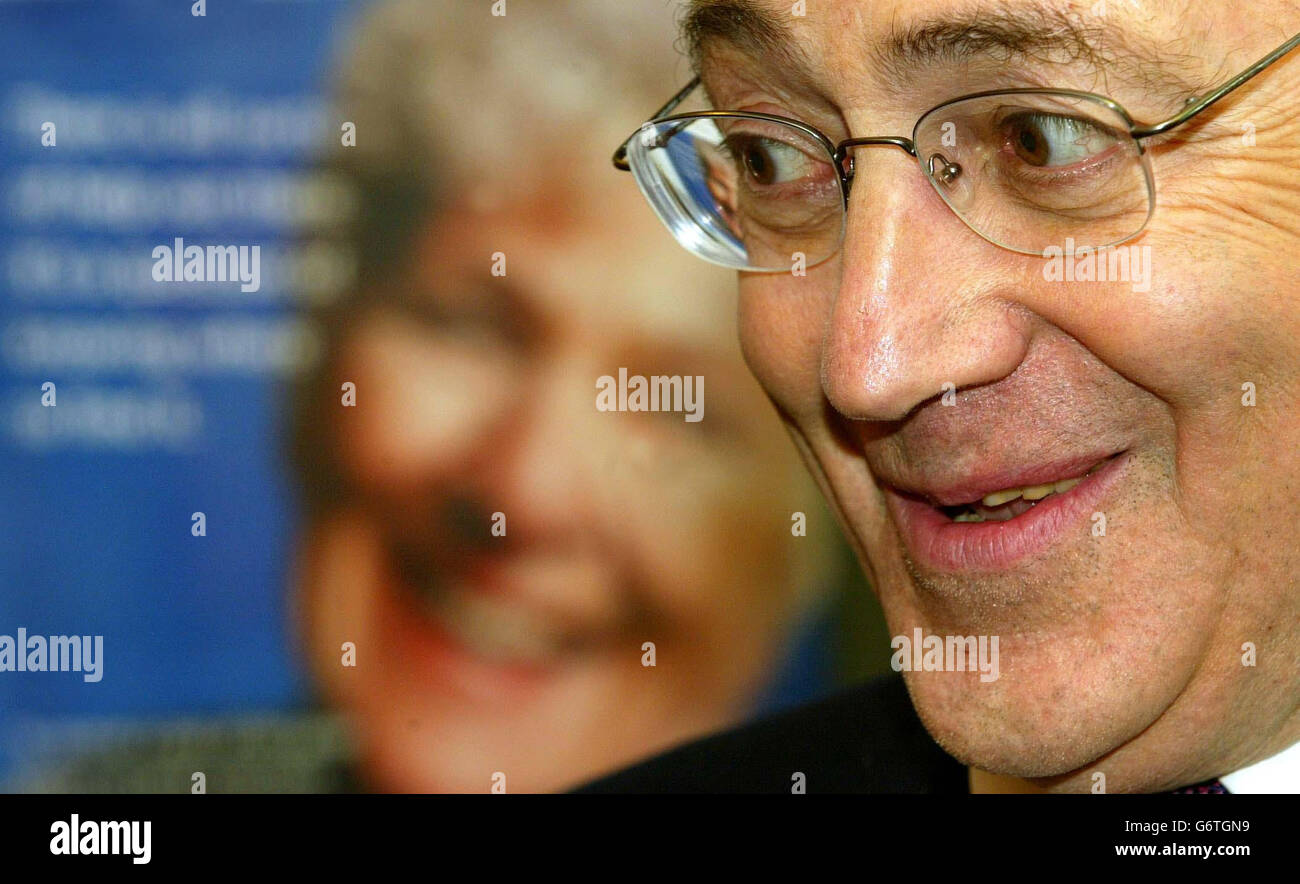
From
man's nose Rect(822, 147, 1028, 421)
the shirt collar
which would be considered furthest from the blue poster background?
the shirt collar

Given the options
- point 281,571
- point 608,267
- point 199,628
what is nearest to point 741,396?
point 608,267

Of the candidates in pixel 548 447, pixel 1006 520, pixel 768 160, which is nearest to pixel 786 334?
pixel 768 160

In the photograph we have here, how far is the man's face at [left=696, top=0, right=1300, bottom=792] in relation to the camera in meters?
1.02

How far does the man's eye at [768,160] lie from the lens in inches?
48.7

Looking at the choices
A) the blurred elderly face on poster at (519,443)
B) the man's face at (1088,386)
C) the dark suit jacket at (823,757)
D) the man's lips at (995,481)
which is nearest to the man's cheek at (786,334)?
the man's face at (1088,386)

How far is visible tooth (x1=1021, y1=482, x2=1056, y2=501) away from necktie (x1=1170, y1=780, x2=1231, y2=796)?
33cm

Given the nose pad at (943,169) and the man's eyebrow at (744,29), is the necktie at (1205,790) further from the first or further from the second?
the man's eyebrow at (744,29)

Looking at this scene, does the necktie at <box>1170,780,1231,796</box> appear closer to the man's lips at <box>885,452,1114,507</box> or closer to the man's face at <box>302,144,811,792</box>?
the man's lips at <box>885,452,1114,507</box>

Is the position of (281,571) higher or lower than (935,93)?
lower

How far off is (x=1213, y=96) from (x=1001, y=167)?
0.17 metres

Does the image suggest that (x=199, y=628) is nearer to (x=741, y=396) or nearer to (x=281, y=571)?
(x=281, y=571)

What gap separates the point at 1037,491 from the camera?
Answer: 3.87 feet

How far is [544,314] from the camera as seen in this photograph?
282cm
